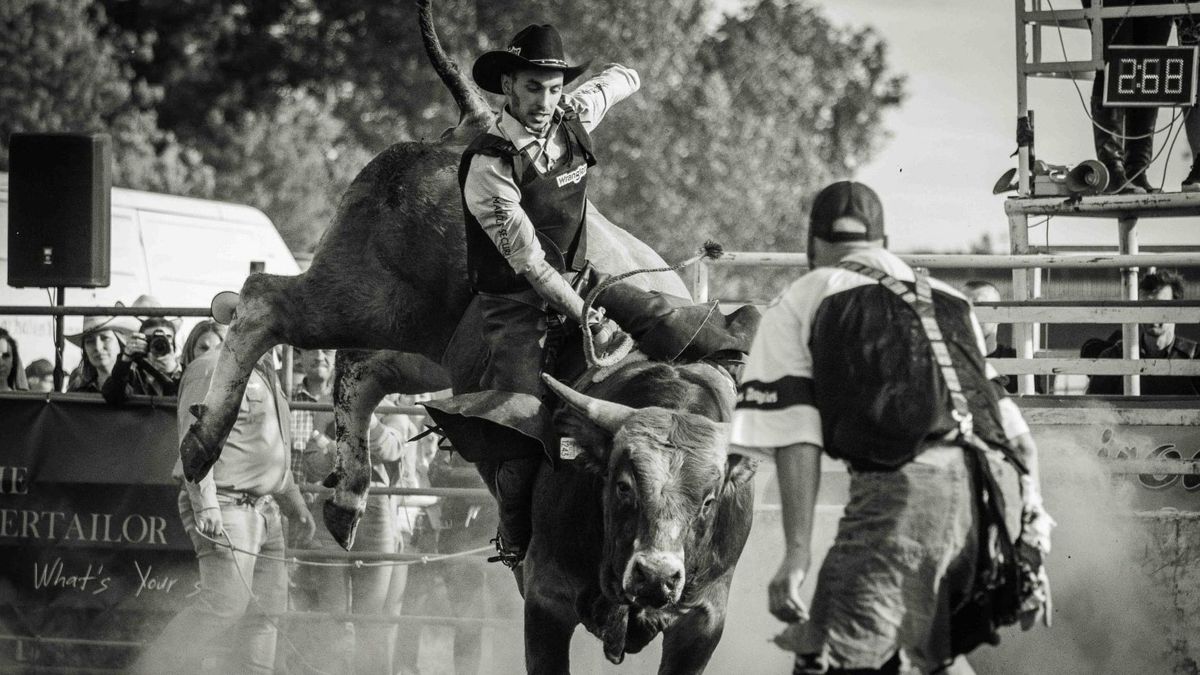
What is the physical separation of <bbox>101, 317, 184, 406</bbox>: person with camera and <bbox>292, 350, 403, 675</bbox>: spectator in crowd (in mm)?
967

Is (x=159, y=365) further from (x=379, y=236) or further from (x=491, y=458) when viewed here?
(x=491, y=458)

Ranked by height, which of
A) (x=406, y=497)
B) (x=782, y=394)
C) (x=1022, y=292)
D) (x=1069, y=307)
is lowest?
(x=406, y=497)

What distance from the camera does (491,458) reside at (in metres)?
6.15

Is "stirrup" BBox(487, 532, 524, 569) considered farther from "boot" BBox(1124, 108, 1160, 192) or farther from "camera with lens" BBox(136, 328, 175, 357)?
"boot" BBox(1124, 108, 1160, 192)

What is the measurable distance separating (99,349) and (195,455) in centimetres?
347

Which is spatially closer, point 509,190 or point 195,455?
point 509,190

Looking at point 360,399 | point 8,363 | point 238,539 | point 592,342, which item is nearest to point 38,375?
point 8,363

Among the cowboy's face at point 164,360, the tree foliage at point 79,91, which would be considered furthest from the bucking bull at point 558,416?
the tree foliage at point 79,91

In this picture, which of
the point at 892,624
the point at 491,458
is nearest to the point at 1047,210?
the point at 491,458

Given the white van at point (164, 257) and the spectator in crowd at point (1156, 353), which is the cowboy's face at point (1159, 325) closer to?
the spectator in crowd at point (1156, 353)

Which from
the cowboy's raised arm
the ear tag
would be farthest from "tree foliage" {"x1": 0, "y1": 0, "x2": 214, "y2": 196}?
the ear tag

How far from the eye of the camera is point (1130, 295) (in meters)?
8.73

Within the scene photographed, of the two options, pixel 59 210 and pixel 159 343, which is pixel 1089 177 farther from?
pixel 59 210

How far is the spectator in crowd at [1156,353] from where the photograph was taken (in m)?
8.66
